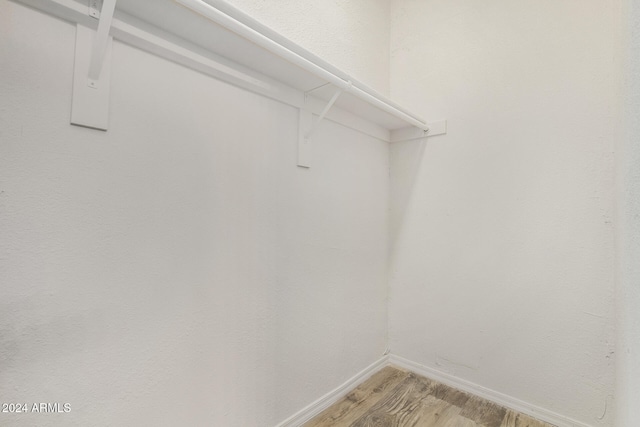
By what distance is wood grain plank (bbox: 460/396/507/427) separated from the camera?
1254 mm

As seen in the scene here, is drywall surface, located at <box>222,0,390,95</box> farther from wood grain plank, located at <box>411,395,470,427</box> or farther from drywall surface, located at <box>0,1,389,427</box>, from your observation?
wood grain plank, located at <box>411,395,470,427</box>

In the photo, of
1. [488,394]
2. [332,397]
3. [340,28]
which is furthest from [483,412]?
[340,28]

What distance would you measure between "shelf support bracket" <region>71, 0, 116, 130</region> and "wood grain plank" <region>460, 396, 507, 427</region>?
6.33ft

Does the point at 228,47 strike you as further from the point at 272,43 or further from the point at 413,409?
the point at 413,409

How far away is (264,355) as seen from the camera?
1.09m

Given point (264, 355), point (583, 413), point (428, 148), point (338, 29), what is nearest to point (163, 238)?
point (264, 355)

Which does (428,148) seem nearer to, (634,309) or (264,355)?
(634,309)

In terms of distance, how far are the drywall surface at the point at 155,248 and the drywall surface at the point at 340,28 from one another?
15.1 inches

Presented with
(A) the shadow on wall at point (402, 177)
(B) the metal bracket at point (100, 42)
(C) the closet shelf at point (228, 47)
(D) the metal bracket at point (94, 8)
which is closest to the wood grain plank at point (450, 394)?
(A) the shadow on wall at point (402, 177)

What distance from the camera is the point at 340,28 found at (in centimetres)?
149

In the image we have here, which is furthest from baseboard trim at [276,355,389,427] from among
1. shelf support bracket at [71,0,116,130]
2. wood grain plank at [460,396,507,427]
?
shelf support bracket at [71,0,116,130]

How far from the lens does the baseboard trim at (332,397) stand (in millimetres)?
1186

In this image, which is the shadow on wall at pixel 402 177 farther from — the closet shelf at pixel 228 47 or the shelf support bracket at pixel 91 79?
the shelf support bracket at pixel 91 79

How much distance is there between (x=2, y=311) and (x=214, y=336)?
538 millimetres
